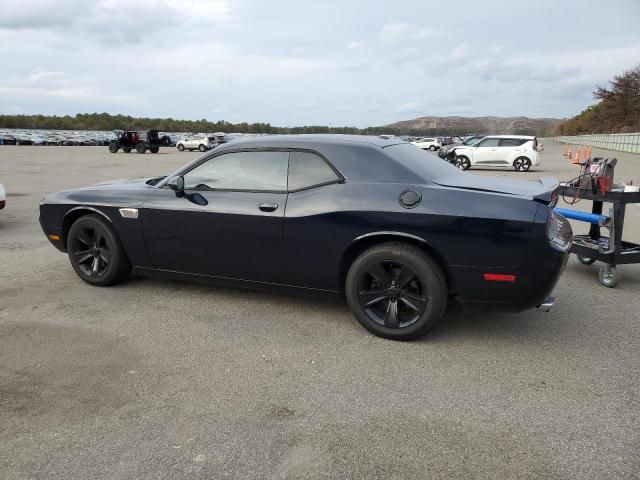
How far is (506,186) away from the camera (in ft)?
13.1

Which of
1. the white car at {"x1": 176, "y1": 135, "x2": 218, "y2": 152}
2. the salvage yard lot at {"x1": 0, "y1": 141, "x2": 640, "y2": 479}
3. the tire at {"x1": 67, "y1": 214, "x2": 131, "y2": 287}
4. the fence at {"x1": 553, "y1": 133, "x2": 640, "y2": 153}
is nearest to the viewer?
the salvage yard lot at {"x1": 0, "y1": 141, "x2": 640, "y2": 479}

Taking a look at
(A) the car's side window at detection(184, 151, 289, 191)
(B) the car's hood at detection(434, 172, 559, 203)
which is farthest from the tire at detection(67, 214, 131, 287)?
(B) the car's hood at detection(434, 172, 559, 203)

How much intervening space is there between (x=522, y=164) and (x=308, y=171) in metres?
21.2

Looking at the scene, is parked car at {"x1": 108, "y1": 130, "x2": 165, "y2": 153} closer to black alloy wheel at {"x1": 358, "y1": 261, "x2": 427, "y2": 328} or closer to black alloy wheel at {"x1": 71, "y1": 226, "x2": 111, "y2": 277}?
black alloy wheel at {"x1": 71, "y1": 226, "x2": 111, "y2": 277}

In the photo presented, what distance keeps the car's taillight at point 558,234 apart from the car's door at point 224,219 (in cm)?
194

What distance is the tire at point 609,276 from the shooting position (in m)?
5.17

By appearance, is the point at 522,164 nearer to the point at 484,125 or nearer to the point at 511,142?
the point at 511,142

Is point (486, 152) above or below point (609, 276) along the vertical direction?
above

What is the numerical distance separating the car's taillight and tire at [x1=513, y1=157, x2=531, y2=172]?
20.6 meters

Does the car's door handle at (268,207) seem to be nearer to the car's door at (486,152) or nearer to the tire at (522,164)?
the car's door at (486,152)

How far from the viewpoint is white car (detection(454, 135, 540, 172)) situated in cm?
2298

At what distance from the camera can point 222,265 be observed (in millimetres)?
4371

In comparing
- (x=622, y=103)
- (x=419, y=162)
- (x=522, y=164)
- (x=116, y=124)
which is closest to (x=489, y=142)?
(x=522, y=164)

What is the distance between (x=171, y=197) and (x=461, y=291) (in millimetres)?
2593
